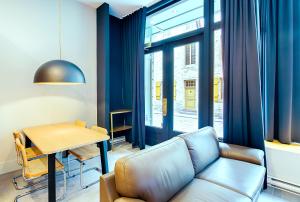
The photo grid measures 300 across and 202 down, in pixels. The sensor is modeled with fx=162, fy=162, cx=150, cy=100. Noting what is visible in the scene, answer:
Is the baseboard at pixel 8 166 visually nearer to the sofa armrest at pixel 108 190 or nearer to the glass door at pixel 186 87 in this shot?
the sofa armrest at pixel 108 190

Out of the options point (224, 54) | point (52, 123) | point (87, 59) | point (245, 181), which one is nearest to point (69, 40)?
point (87, 59)

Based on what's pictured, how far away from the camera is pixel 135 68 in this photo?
13.1 feet

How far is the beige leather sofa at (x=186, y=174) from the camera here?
1304 mm

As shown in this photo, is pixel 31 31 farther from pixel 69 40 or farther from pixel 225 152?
pixel 225 152

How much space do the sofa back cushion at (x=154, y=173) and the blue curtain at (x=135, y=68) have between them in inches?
89.6

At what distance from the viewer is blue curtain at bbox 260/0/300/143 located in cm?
222

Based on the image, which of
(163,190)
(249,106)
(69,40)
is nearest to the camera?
→ (163,190)

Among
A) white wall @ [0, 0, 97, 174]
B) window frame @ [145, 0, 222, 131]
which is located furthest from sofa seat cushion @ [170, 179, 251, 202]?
white wall @ [0, 0, 97, 174]

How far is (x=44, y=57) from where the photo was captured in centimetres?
326

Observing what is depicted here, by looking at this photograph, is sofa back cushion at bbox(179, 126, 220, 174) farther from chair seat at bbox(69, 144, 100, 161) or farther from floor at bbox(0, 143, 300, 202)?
chair seat at bbox(69, 144, 100, 161)

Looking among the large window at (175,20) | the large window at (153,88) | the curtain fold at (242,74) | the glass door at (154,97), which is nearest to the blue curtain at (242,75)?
the curtain fold at (242,74)

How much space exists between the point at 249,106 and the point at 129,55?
3.03m

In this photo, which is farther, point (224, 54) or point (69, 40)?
point (69, 40)

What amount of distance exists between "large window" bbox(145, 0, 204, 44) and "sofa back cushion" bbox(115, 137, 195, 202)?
261 cm
